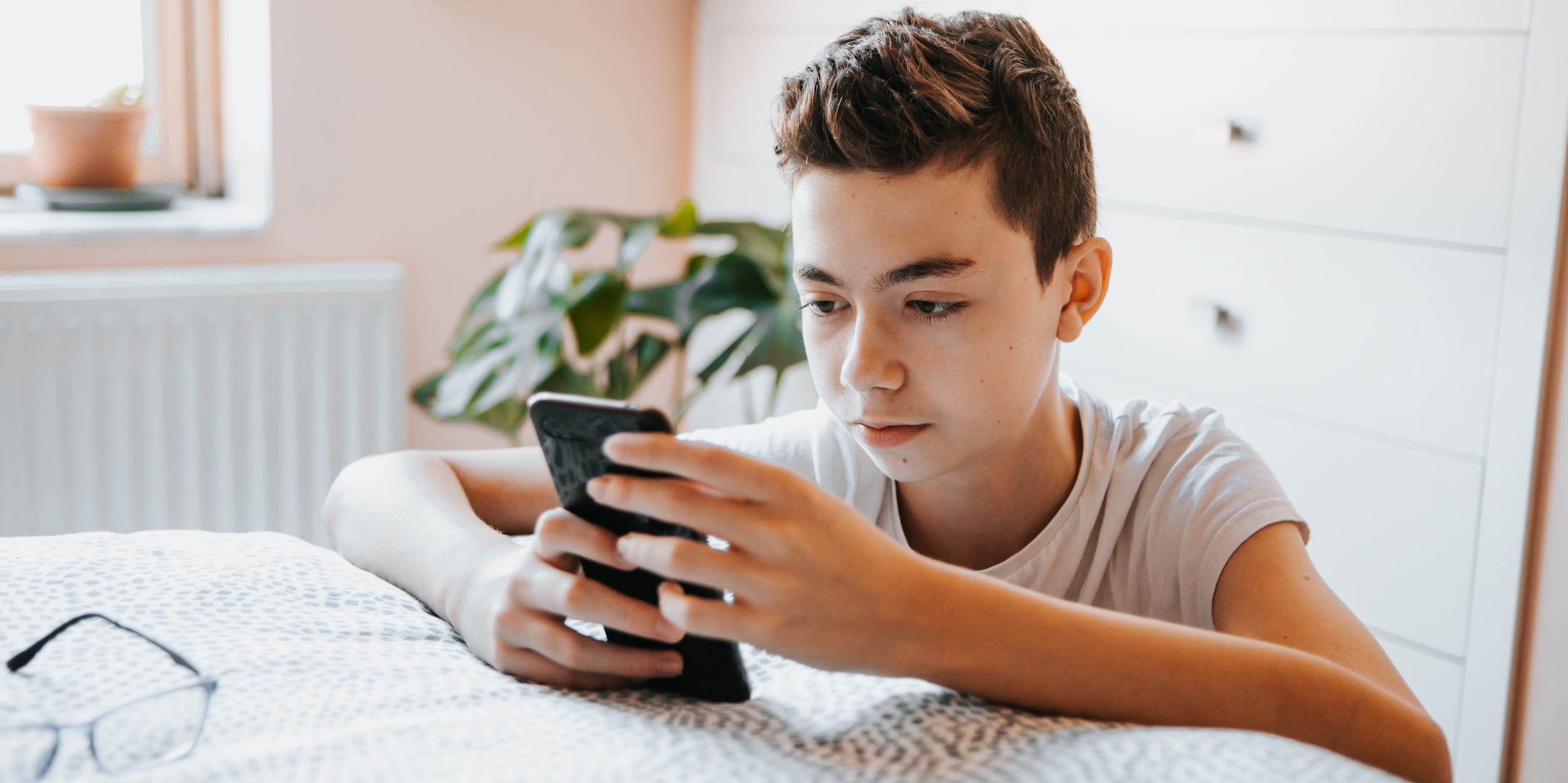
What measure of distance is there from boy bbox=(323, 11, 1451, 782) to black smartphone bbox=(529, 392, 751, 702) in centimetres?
1

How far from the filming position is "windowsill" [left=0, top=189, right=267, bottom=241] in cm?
195

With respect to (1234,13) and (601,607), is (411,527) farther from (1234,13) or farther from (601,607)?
(1234,13)

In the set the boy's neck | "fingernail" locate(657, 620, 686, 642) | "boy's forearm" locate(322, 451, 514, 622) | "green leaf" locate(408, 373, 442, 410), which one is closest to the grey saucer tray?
"green leaf" locate(408, 373, 442, 410)

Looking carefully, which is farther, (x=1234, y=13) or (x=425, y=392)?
(x=425, y=392)

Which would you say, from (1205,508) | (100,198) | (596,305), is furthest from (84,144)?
(1205,508)

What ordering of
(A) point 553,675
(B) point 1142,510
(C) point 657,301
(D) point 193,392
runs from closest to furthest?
(A) point 553,675 → (B) point 1142,510 → (C) point 657,301 → (D) point 193,392

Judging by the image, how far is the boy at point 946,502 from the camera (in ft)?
1.86

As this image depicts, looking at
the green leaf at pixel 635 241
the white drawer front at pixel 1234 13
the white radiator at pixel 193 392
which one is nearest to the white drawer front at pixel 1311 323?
the white drawer front at pixel 1234 13

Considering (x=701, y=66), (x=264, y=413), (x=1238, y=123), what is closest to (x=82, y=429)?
(x=264, y=413)

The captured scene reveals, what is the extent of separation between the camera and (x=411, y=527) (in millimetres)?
856

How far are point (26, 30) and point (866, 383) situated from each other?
2029 millimetres

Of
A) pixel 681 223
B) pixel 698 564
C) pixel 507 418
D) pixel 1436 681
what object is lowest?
pixel 1436 681

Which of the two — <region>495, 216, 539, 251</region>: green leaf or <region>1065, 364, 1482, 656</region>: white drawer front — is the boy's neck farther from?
<region>495, 216, 539, 251</region>: green leaf

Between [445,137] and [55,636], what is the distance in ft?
5.98
